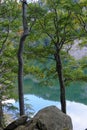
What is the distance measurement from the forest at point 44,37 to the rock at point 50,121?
199 inches

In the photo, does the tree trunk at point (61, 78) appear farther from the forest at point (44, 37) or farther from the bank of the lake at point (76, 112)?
the bank of the lake at point (76, 112)

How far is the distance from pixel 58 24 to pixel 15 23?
3.38 meters

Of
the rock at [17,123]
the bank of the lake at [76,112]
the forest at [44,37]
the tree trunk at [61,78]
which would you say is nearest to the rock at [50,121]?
the rock at [17,123]

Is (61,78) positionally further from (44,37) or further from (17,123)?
(17,123)

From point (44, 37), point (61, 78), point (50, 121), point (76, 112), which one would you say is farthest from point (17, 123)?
point (76, 112)

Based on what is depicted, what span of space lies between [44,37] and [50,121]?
1145cm

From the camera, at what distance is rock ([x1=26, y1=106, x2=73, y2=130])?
1271 centimetres

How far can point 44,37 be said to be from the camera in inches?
922

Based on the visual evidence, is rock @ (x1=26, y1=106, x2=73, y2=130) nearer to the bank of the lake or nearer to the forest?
the forest

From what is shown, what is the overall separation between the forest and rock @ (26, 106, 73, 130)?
5065 mm

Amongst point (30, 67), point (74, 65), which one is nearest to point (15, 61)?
point (30, 67)

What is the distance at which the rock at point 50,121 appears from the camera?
41.7 ft

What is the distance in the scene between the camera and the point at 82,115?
5131 centimetres

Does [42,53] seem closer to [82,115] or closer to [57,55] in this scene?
[57,55]
